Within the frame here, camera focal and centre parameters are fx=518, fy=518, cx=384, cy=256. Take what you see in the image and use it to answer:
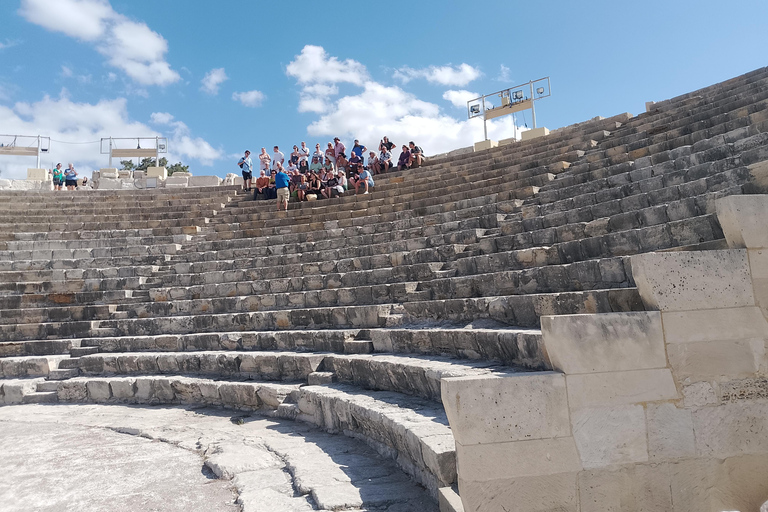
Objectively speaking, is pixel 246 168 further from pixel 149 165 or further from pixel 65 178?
pixel 149 165

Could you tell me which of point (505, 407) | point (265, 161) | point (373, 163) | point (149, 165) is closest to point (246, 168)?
point (265, 161)

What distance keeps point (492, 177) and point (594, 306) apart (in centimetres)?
726

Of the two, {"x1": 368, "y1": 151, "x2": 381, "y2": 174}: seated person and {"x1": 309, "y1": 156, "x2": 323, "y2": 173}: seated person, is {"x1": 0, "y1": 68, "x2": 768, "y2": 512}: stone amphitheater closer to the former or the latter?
{"x1": 368, "y1": 151, "x2": 381, "y2": 174}: seated person

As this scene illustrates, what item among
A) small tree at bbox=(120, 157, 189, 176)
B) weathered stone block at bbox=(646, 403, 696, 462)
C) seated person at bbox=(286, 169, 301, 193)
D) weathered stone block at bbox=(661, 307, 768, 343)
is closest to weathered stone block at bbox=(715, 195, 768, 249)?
weathered stone block at bbox=(661, 307, 768, 343)

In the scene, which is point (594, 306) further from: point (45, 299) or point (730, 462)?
point (45, 299)

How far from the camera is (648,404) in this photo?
2.65m

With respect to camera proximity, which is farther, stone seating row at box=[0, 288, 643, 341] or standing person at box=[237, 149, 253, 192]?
standing person at box=[237, 149, 253, 192]

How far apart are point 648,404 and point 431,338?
2.65 metres

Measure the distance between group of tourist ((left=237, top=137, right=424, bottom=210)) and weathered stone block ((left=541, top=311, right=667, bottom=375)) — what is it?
34.4 feet

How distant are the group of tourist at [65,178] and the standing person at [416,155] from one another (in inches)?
453

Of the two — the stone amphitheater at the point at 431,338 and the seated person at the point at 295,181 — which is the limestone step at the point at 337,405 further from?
the seated person at the point at 295,181

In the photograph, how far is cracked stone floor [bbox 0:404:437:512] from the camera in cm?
330

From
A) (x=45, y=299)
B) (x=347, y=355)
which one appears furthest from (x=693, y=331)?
(x=45, y=299)

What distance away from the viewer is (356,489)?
3.32 metres
